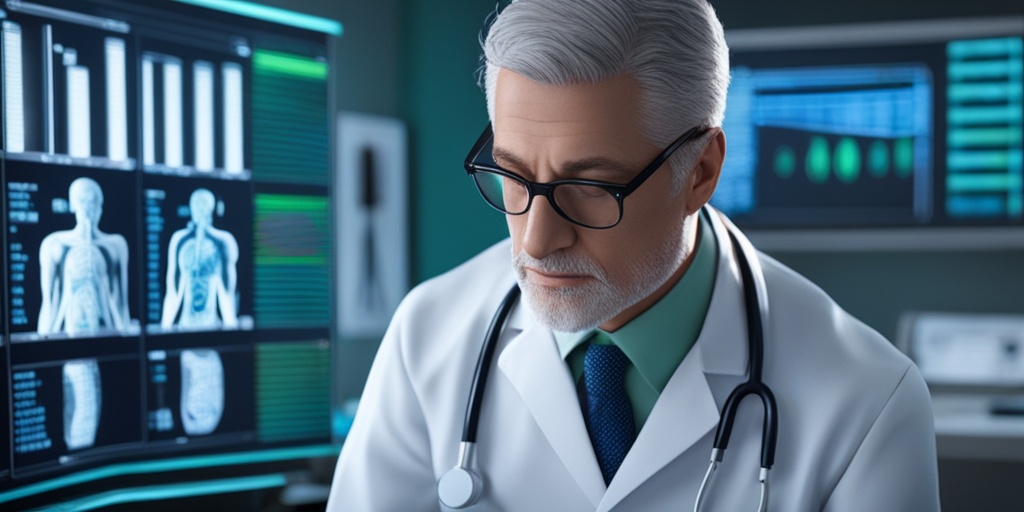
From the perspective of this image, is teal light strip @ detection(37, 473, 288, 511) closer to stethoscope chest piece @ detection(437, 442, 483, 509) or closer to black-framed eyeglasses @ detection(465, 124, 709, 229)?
stethoscope chest piece @ detection(437, 442, 483, 509)

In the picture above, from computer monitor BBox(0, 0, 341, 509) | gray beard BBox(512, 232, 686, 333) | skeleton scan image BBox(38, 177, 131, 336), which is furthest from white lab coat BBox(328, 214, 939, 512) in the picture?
skeleton scan image BBox(38, 177, 131, 336)

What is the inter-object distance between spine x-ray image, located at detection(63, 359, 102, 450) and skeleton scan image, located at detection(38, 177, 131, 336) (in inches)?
1.7

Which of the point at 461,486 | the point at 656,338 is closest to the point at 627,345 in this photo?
the point at 656,338

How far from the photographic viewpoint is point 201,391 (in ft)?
4.00

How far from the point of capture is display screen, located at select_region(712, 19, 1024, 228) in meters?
2.04

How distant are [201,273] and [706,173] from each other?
66 cm

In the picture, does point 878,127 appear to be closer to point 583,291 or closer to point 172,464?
point 583,291

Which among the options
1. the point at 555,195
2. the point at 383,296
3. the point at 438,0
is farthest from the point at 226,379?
the point at 438,0

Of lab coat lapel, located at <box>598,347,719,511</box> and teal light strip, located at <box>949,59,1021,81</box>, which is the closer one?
lab coat lapel, located at <box>598,347,719,511</box>

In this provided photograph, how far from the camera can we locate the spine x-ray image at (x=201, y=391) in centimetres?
120

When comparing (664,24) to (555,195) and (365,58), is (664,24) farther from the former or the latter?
(365,58)

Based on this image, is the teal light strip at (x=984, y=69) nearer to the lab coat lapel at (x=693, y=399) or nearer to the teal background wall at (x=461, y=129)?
the teal background wall at (x=461, y=129)

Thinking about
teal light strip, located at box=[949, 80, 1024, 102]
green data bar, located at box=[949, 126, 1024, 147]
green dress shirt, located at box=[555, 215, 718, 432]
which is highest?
teal light strip, located at box=[949, 80, 1024, 102]

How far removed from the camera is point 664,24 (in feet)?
3.22
